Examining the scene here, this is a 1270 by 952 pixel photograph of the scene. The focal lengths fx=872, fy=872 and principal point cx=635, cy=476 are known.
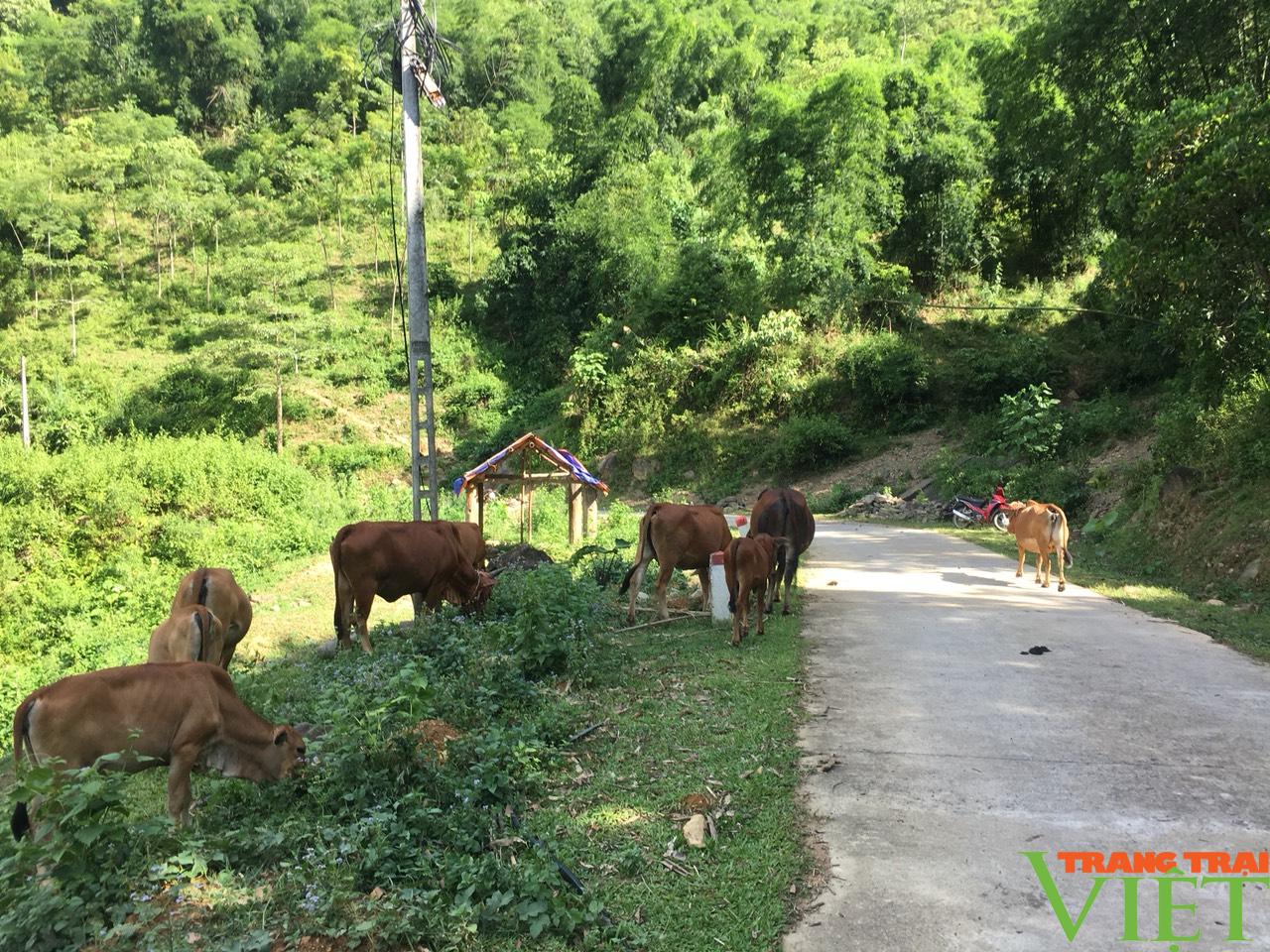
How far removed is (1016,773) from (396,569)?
594 centimetres

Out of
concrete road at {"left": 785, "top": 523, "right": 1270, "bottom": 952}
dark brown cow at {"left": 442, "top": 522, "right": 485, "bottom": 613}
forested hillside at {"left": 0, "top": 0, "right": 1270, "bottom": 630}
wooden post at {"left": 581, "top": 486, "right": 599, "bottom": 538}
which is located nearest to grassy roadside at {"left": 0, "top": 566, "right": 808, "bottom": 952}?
concrete road at {"left": 785, "top": 523, "right": 1270, "bottom": 952}

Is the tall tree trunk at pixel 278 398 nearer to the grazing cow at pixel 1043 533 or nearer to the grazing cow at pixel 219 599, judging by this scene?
the grazing cow at pixel 219 599

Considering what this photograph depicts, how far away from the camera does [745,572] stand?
8164 millimetres

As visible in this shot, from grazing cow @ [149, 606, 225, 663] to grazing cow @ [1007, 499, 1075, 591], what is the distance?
9.78 meters

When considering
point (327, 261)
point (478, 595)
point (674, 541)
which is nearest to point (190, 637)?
point (478, 595)

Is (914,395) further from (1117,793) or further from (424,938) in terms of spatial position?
(424,938)

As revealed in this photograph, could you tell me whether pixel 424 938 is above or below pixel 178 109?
below

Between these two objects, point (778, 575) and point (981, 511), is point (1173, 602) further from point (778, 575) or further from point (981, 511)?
point (981, 511)

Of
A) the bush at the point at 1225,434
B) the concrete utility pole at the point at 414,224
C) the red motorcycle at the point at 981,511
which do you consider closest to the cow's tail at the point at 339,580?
the concrete utility pole at the point at 414,224

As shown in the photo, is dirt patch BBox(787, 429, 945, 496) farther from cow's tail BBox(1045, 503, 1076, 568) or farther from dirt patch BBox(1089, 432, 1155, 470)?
cow's tail BBox(1045, 503, 1076, 568)

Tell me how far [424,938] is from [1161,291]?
44.6ft

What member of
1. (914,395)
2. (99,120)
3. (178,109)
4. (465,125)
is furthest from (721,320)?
(178,109)

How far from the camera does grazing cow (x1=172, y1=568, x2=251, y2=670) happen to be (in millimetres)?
7773

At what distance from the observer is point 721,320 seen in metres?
34.3
